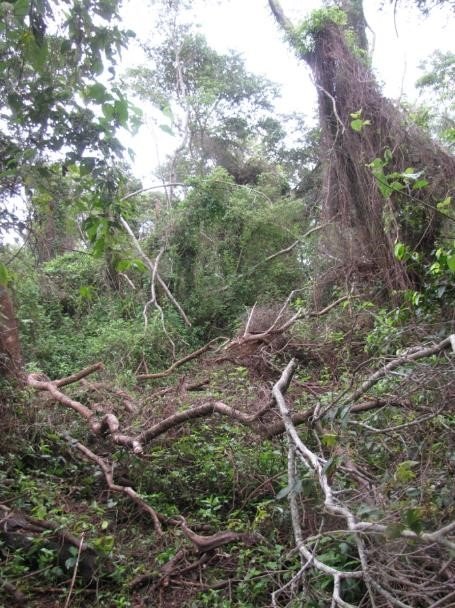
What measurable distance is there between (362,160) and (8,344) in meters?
5.66

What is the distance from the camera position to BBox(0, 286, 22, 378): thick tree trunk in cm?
484

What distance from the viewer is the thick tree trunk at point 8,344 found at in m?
4.84

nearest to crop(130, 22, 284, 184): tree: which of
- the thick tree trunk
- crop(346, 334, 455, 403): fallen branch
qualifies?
the thick tree trunk

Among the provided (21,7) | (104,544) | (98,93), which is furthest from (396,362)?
(21,7)


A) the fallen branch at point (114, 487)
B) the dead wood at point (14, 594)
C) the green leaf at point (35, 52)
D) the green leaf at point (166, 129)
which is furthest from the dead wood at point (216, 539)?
the green leaf at point (35, 52)

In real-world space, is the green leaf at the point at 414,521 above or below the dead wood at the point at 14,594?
above

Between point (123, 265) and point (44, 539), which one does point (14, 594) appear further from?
point (123, 265)

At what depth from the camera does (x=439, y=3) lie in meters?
7.59

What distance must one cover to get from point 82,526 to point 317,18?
8.59 m

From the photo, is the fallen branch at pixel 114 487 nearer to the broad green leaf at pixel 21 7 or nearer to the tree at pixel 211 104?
the broad green leaf at pixel 21 7

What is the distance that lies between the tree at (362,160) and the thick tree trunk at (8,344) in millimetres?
4979

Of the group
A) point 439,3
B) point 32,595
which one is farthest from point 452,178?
point 32,595

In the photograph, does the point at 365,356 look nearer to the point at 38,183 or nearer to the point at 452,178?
the point at 452,178

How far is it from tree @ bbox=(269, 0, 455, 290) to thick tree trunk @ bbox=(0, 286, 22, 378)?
498cm
